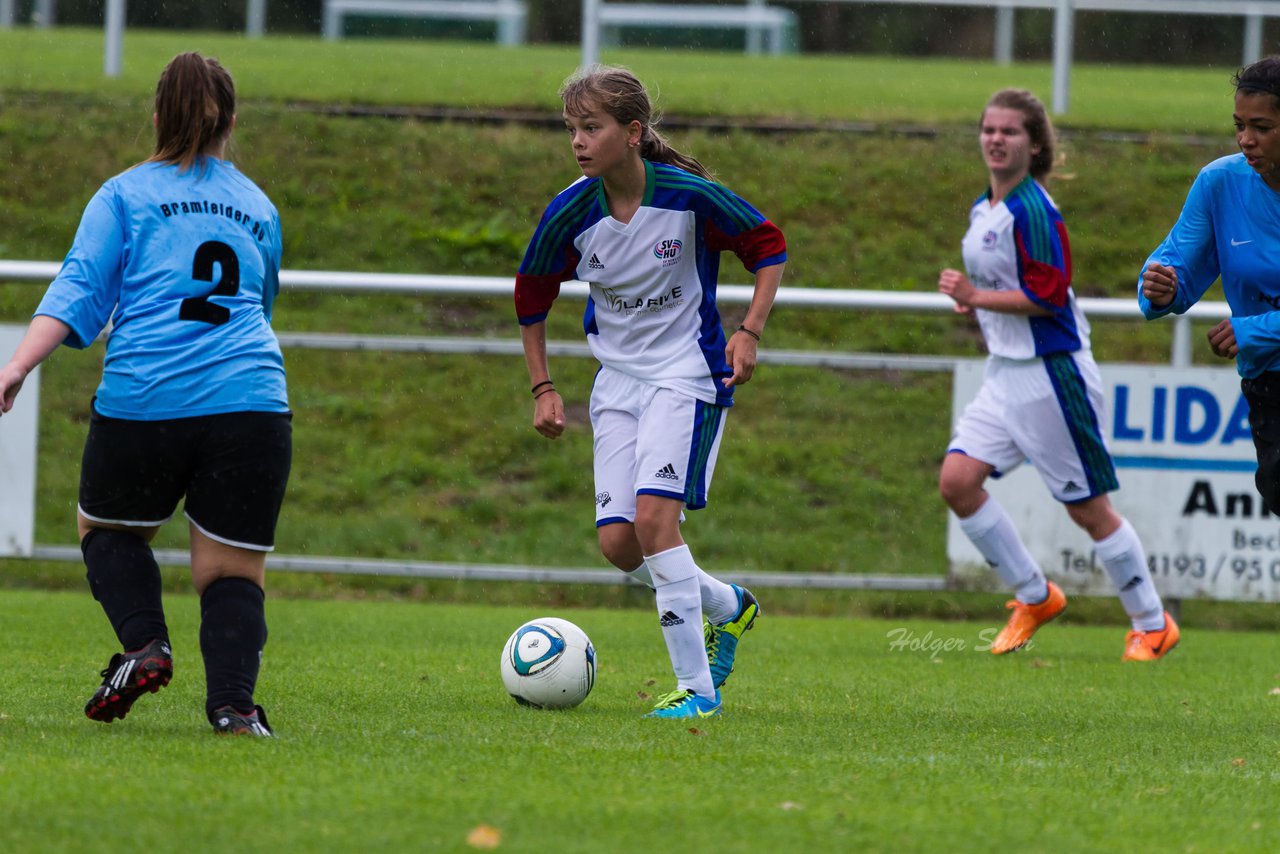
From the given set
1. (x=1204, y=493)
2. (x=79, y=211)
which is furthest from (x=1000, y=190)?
(x=79, y=211)

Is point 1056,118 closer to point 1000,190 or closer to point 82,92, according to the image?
point 1000,190

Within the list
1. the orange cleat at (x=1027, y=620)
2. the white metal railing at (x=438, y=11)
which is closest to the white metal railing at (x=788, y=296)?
the orange cleat at (x=1027, y=620)

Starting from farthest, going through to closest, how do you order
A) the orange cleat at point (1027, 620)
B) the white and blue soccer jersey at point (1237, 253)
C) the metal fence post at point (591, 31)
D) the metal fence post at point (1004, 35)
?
the metal fence post at point (1004, 35) → the metal fence post at point (591, 31) → the orange cleat at point (1027, 620) → the white and blue soccer jersey at point (1237, 253)

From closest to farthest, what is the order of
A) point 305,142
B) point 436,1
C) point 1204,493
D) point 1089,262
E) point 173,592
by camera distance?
point 1204,493 < point 173,592 < point 1089,262 < point 305,142 < point 436,1

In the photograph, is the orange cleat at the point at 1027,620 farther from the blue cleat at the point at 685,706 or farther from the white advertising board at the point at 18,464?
the white advertising board at the point at 18,464

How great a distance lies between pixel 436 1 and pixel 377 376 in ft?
31.2

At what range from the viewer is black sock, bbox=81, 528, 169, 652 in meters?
4.50

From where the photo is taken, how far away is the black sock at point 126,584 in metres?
4.50

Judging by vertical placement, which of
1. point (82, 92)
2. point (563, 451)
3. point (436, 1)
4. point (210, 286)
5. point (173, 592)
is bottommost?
point (173, 592)

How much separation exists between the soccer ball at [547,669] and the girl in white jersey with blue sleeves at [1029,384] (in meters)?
2.54

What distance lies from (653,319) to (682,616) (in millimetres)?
941

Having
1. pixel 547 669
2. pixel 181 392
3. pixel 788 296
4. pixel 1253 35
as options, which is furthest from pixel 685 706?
pixel 1253 35

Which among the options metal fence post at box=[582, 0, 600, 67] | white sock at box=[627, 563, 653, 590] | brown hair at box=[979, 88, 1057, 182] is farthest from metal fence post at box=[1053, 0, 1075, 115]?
white sock at box=[627, 563, 653, 590]

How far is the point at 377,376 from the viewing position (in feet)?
34.7
